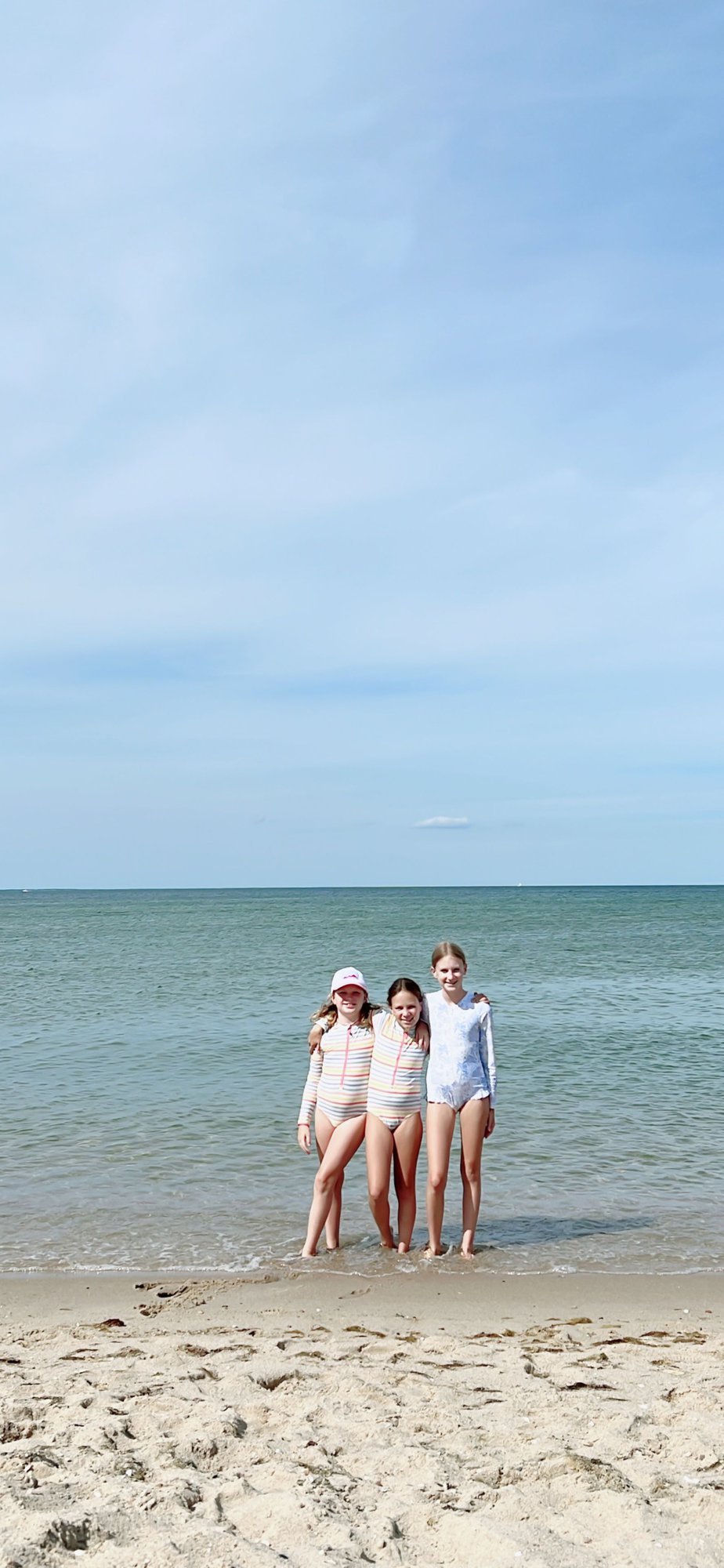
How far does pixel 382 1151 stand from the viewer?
667cm

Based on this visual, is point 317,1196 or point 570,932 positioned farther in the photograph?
point 570,932

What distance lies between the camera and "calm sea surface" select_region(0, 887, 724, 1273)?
7230 millimetres

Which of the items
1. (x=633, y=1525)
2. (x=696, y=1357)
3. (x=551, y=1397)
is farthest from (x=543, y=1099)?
(x=633, y=1525)

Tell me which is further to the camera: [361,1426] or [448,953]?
[448,953]

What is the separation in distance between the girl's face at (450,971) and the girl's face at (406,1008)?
→ 20 centimetres

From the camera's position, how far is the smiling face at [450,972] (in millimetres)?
6582

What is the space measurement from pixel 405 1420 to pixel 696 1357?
170cm

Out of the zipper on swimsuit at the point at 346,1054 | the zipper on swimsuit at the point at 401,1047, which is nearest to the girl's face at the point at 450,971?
the zipper on swimsuit at the point at 401,1047

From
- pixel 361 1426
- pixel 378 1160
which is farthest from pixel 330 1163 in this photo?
pixel 361 1426

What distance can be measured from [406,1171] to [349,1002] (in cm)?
113

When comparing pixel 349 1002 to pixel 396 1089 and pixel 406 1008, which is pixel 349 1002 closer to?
pixel 406 1008

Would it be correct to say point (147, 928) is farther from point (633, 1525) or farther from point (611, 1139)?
point (633, 1525)

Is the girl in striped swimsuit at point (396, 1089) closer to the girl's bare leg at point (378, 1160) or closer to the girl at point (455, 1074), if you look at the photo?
the girl's bare leg at point (378, 1160)

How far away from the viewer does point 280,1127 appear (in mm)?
10469
